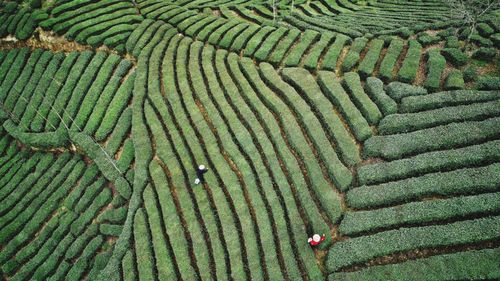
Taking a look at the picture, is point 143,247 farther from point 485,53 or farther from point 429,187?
point 485,53

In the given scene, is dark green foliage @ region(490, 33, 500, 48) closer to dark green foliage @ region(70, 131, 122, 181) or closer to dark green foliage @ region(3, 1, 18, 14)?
dark green foliage @ region(70, 131, 122, 181)

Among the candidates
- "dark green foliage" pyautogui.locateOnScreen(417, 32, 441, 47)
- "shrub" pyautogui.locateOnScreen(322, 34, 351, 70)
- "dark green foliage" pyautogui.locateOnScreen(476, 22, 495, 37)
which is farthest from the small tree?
"shrub" pyautogui.locateOnScreen(322, 34, 351, 70)

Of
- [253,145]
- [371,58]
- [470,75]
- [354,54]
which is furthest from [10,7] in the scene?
[470,75]

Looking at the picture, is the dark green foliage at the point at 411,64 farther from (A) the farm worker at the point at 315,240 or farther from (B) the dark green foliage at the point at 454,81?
(A) the farm worker at the point at 315,240

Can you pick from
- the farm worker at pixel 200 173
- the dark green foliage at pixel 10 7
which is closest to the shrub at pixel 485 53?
the farm worker at pixel 200 173

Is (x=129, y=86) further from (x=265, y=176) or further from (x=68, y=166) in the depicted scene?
(x=265, y=176)
